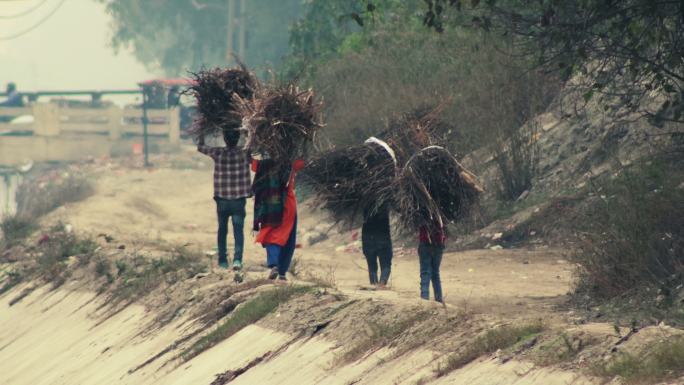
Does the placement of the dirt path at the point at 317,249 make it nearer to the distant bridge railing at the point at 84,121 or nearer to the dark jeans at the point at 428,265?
the dark jeans at the point at 428,265

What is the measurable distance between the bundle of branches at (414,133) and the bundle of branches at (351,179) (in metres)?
0.21

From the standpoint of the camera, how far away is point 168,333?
11711 mm

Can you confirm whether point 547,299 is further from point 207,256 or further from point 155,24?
point 155,24

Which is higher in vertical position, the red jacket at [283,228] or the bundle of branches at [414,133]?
the bundle of branches at [414,133]

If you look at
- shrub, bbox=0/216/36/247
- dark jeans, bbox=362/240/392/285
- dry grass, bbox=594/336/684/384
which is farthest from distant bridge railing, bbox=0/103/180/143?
dry grass, bbox=594/336/684/384

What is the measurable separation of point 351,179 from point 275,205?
814 millimetres

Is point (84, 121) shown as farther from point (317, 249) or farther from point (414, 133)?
point (414, 133)

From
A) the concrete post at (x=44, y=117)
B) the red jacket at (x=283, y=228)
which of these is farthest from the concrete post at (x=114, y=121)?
the red jacket at (x=283, y=228)

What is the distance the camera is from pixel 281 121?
36.5 feet

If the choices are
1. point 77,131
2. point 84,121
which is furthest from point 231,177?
point 84,121

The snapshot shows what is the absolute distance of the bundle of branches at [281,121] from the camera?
11.1m

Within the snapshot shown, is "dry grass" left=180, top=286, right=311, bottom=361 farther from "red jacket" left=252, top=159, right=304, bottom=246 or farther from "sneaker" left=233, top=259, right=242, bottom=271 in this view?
"sneaker" left=233, top=259, right=242, bottom=271

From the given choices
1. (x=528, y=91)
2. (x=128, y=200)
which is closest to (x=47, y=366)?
(x=528, y=91)

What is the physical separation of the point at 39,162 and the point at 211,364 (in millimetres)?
31138
